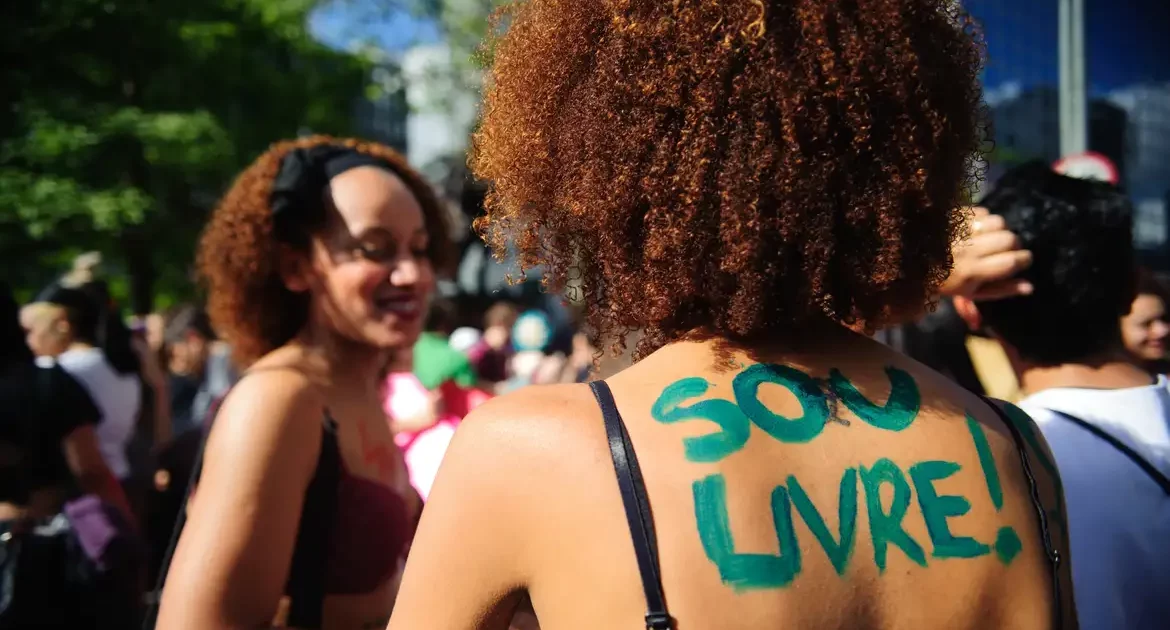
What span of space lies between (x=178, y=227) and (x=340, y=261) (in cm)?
1604

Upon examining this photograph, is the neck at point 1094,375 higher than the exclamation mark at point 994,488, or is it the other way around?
the neck at point 1094,375

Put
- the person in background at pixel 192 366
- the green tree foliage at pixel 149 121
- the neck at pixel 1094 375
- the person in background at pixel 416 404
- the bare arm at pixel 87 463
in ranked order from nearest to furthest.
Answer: the neck at pixel 1094 375
the bare arm at pixel 87 463
the person in background at pixel 416 404
the person in background at pixel 192 366
the green tree foliage at pixel 149 121

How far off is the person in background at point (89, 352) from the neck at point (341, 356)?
9.99ft

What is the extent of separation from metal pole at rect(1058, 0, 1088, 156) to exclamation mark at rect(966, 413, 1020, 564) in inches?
273

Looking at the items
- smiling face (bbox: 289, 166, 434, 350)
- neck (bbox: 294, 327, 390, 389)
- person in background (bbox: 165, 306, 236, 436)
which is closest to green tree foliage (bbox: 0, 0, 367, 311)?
person in background (bbox: 165, 306, 236, 436)

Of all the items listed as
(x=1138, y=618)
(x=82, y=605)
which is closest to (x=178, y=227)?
(x=82, y=605)

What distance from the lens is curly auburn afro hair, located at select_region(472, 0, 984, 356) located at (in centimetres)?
131

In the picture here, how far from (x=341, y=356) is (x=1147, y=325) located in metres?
3.15

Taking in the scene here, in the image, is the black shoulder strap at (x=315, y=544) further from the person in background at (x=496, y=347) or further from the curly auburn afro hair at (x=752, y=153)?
the person in background at (x=496, y=347)

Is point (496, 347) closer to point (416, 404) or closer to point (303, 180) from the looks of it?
point (416, 404)

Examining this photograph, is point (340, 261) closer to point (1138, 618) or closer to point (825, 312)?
point (825, 312)

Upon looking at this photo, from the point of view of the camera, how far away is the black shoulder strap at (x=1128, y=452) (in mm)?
2076

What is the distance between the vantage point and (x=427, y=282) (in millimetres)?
2766

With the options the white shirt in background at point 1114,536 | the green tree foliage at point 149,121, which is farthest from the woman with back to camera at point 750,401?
the green tree foliage at point 149,121
